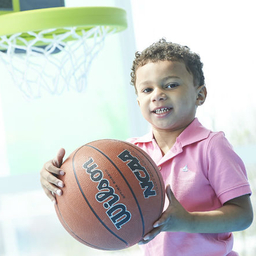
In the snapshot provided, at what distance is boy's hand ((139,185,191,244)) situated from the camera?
132cm

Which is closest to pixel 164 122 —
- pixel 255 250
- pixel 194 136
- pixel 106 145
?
pixel 194 136

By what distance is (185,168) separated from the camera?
1496 millimetres

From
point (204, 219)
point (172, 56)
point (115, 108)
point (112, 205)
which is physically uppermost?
point (172, 56)

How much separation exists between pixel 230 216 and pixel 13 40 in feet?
4.74

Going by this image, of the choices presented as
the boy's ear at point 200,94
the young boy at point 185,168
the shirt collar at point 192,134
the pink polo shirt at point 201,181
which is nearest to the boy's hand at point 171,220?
the young boy at point 185,168

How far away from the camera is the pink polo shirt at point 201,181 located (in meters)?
1.44

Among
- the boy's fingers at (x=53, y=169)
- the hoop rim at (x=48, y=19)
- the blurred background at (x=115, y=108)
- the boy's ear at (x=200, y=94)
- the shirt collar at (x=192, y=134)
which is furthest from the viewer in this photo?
the blurred background at (x=115, y=108)

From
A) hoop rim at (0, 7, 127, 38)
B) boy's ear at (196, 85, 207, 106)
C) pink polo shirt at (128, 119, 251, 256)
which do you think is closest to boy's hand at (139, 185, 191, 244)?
→ pink polo shirt at (128, 119, 251, 256)

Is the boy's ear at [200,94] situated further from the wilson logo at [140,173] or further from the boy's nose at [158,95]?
the wilson logo at [140,173]

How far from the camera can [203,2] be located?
363cm

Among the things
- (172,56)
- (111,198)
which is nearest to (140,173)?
(111,198)

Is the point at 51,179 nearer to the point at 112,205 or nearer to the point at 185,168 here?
the point at 112,205

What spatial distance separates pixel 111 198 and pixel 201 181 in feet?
1.07

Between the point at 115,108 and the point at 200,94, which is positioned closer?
the point at 200,94
